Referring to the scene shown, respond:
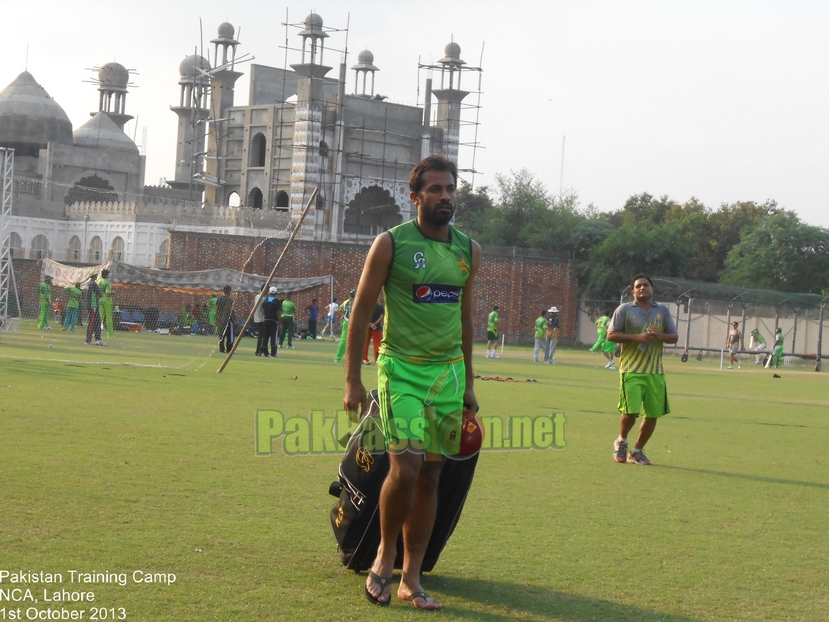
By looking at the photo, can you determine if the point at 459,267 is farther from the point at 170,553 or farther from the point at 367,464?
the point at 170,553

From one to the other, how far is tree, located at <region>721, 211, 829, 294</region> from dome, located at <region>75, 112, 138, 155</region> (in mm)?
48025

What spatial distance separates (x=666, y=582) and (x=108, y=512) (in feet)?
9.55

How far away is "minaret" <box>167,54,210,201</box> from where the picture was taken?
253ft

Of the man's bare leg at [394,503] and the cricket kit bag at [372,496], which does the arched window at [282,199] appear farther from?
the man's bare leg at [394,503]

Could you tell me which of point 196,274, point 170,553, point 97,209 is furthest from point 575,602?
point 97,209

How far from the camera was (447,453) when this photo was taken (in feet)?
15.3

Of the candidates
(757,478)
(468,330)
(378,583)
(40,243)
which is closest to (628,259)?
(40,243)

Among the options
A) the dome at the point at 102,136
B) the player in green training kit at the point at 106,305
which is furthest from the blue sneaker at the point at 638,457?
the dome at the point at 102,136

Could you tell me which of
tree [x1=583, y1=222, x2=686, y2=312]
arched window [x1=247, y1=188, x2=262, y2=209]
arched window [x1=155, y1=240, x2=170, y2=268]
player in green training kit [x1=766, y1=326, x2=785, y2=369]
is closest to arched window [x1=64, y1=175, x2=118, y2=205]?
arched window [x1=155, y1=240, x2=170, y2=268]

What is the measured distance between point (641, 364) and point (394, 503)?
5.15m

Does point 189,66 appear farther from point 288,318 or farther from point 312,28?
point 288,318

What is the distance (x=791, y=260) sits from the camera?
178 feet

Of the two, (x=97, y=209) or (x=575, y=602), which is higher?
(x=97, y=209)

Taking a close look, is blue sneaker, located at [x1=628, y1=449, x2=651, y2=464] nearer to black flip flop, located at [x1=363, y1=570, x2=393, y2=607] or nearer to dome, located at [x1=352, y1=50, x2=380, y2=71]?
black flip flop, located at [x1=363, y1=570, x2=393, y2=607]
